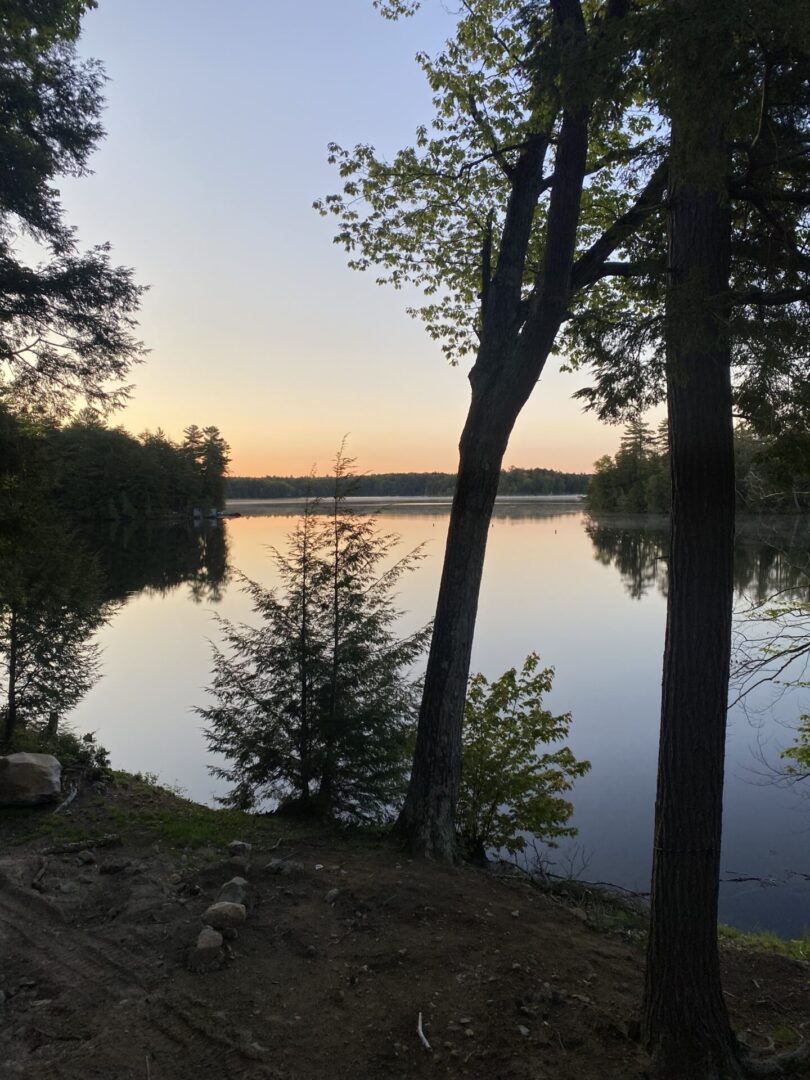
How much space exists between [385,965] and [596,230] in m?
8.01

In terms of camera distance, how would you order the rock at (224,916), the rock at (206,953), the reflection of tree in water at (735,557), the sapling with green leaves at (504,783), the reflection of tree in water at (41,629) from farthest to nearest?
the reflection of tree in water at (735,557)
the reflection of tree in water at (41,629)
the sapling with green leaves at (504,783)
the rock at (224,916)
the rock at (206,953)

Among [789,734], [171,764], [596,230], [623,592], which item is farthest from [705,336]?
[623,592]

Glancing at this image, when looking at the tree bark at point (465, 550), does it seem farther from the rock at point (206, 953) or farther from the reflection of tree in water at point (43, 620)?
the reflection of tree in water at point (43, 620)

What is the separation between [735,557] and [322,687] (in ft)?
79.1

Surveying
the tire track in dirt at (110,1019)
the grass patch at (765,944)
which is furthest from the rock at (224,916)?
the grass patch at (765,944)

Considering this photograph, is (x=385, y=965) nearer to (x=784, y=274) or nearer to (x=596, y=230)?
(x=784, y=274)

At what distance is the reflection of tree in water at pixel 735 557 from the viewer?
19.1 metres

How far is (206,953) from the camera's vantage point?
3.83m

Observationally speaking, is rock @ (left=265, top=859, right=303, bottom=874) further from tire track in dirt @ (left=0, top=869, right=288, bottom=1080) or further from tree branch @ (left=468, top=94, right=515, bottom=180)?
tree branch @ (left=468, top=94, right=515, bottom=180)

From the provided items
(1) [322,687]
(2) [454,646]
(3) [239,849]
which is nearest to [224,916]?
(3) [239,849]

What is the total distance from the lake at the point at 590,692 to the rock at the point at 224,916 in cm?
286

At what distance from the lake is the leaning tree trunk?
12.1 feet

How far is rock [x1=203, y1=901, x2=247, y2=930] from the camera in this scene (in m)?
4.17

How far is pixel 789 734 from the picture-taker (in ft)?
43.7
